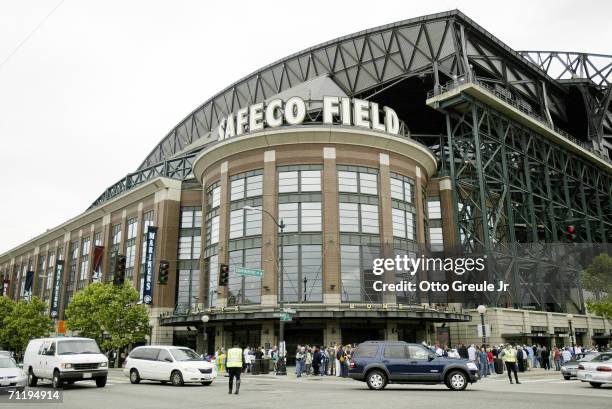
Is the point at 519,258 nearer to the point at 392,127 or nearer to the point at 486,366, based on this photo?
the point at 392,127

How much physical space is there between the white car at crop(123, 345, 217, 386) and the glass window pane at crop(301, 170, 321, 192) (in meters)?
24.8

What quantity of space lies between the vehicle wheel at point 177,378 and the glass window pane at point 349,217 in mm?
24918

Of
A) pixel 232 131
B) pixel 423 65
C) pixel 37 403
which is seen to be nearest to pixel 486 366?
pixel 37 403

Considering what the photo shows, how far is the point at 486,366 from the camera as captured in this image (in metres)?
32.0

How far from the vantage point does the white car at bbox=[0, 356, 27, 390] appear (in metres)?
18.3

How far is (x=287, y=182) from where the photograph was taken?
47875mm

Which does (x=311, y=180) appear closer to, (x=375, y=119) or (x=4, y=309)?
(x=375, y=119)

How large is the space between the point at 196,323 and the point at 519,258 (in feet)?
102

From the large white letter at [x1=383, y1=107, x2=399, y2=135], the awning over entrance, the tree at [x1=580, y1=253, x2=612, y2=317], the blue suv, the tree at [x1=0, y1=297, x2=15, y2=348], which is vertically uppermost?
the large white letter at [x1=383, y1=107, x2=399, y2=135]

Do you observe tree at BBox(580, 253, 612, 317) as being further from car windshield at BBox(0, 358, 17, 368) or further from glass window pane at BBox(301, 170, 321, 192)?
car windshield at BBox(0, 358, 17, 368)

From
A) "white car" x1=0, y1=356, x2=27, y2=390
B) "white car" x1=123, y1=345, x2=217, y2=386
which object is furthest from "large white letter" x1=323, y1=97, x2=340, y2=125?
"white car" x1=0, y1=356, x2=27, y2=390

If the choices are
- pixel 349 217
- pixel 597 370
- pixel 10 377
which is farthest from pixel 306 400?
pixel 349 217

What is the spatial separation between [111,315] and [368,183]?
24.7 m

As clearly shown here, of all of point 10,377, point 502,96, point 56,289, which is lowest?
point 10,377
